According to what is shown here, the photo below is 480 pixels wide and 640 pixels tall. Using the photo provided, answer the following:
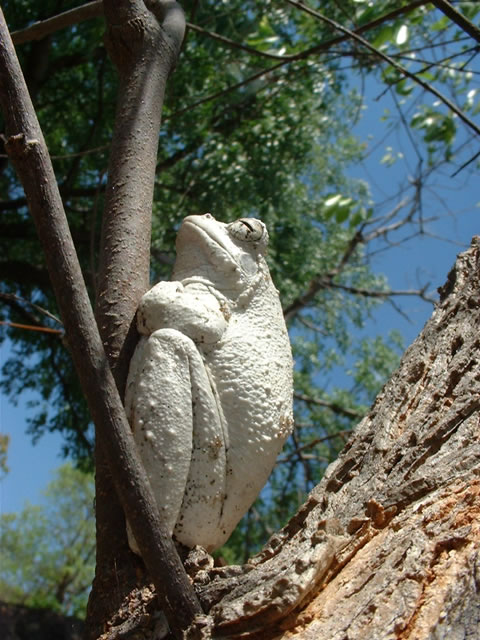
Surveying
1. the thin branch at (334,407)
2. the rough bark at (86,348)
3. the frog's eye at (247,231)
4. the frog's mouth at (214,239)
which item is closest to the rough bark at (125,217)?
the rough bark at (86,348)

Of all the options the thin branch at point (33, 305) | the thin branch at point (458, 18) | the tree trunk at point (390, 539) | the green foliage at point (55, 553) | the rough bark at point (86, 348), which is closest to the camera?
the tree trunk at point (390, 539)

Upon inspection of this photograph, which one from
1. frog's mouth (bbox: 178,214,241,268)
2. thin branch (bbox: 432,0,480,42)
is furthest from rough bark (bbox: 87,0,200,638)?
thin branch (bbox: 432,0,480,42)

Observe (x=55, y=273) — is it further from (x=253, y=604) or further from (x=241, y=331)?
(x=253, y=604)

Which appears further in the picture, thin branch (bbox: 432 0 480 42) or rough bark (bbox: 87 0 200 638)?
thin branch (bbox: 432 0 480 42)

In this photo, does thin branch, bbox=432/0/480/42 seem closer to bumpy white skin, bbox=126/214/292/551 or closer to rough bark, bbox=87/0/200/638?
rough bark, bbox=87/0/200/638

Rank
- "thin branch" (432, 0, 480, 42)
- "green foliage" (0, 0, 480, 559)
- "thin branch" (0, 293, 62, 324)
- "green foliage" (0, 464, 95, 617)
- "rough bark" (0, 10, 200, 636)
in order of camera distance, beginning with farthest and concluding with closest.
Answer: "green foliage" (0, 464, 95, 617)
"green foliage" (0, 0, 480, 559)
"thin branch" (432, 0, 480, 42)
"thin branch" (0, 293, 62, 324)
"rough bark" (0, 10, 200, 636)

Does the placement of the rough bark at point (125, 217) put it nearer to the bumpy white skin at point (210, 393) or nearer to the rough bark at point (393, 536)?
the bumpy white skin at point (210, 393)

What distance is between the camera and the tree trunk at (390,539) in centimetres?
128

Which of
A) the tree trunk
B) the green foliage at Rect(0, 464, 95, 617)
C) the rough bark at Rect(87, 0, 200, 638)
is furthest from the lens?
the green foliage at Rect(0, 464, 95, 617)

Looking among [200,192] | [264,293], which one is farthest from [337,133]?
[264,293]

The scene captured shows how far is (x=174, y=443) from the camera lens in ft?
5.59

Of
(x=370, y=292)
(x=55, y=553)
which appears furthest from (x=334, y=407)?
(x=55, y=553)

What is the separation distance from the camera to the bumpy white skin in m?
1.71

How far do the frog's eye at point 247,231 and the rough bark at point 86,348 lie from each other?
609mm
